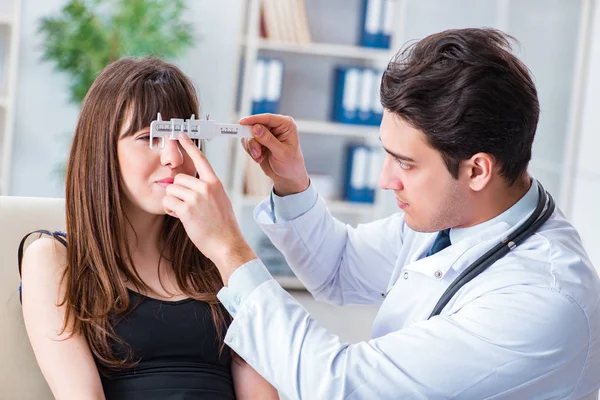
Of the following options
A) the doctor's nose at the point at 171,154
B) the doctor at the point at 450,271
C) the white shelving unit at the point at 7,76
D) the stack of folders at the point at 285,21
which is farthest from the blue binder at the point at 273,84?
the doctor's nose at the point at 171,154

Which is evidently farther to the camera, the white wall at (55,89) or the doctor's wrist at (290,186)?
the white wall at (55,89)

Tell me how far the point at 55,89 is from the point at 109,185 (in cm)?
327

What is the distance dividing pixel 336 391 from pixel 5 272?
77 centimetres

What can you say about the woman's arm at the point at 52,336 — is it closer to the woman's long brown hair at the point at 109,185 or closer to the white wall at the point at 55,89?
the woman's long brown hair at the point at 109,185

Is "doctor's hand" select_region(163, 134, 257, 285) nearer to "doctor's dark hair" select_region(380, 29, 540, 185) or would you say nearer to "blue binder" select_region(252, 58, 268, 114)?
"doctor's dark hair" select_region(380, 29, 540, 185)

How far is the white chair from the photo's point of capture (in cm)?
162

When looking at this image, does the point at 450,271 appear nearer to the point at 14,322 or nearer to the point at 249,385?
the point at 249,385

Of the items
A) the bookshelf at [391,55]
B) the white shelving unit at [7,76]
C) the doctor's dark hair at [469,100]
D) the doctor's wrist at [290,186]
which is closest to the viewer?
the doctor's dark hair at [469,100]

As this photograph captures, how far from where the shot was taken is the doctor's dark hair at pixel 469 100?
4.72 ft

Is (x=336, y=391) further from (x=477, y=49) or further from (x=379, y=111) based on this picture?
(x=379, y=111)

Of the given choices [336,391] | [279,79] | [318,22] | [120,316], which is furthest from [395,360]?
[318,22]

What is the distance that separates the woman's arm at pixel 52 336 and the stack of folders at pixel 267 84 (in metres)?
2.82

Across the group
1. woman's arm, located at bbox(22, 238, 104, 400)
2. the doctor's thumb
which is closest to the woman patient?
woman's arm, located at bbox(22, 238, 104, 400)

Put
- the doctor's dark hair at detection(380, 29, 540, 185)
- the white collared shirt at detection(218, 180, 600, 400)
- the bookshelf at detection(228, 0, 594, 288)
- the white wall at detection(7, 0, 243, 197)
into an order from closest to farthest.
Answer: the white collared shirt at detection(218, 180, 600, 400) < the doctor's dark hair at detection(380, 29, 540, 185) < the bookshelf at detection(228, 0, 594, 288) < the white wall at detection(7, 0, 243, 197)
